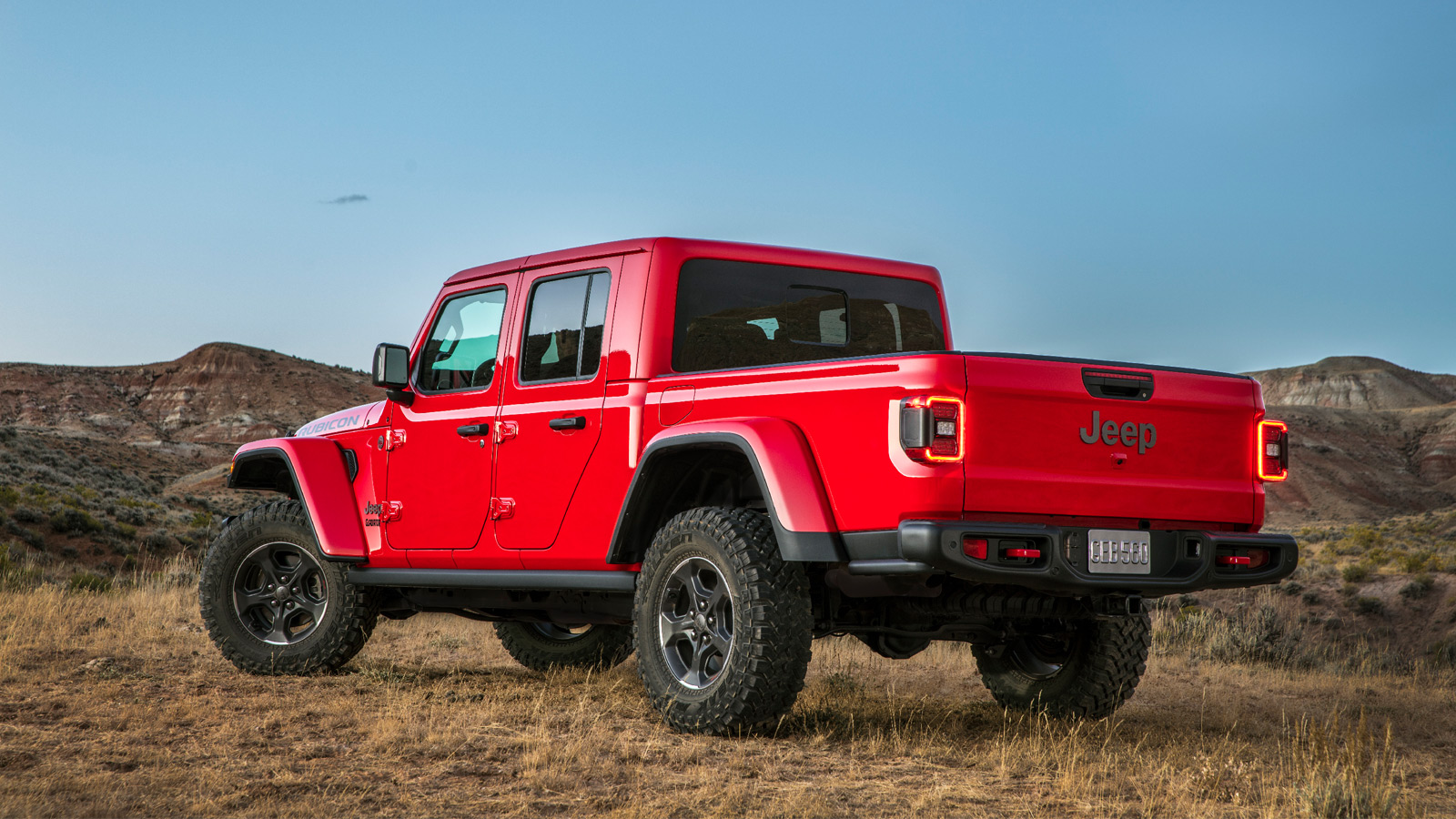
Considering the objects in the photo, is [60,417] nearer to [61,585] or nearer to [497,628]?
[61,585]

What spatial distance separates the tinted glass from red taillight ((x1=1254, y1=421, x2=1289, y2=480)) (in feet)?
5.59

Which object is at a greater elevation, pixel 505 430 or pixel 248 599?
pixel 505 430

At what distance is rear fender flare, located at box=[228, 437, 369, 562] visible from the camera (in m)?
7.39

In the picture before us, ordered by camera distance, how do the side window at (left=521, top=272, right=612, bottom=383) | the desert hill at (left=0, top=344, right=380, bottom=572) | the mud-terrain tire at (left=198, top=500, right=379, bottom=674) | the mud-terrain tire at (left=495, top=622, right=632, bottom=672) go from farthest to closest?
the desert hill at (left=0, top=344, right=380, bottom=572)
the mud-terrain tire at (left=495, top=622, right=632, bottom=672)
the mud-terrain tire at (left=198, top=500, right=379, bottom=674)
the side window at (left=521, top=272, right=612, bottom=383)

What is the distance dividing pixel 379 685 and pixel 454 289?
7.73 ft

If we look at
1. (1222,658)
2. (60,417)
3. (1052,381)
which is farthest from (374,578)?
(60,417)

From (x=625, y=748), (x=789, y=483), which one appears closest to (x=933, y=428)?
(x=789, y=483)

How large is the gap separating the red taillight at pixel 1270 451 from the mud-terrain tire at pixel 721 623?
2.14m

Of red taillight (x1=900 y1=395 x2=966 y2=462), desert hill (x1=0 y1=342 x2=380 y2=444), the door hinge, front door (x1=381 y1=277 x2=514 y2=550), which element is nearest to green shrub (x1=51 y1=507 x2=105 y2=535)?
front door (x1=381 y1=277 x2=514 y2=550)

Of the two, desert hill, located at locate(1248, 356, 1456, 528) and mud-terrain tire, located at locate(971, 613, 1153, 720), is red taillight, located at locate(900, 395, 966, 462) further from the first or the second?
desert hill, located at locate(1248, 356, 1456, 528)

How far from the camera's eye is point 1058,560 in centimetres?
481

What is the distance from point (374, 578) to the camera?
287 inches

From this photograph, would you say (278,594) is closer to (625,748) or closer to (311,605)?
(311,605)

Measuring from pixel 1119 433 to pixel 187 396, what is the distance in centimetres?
7625
